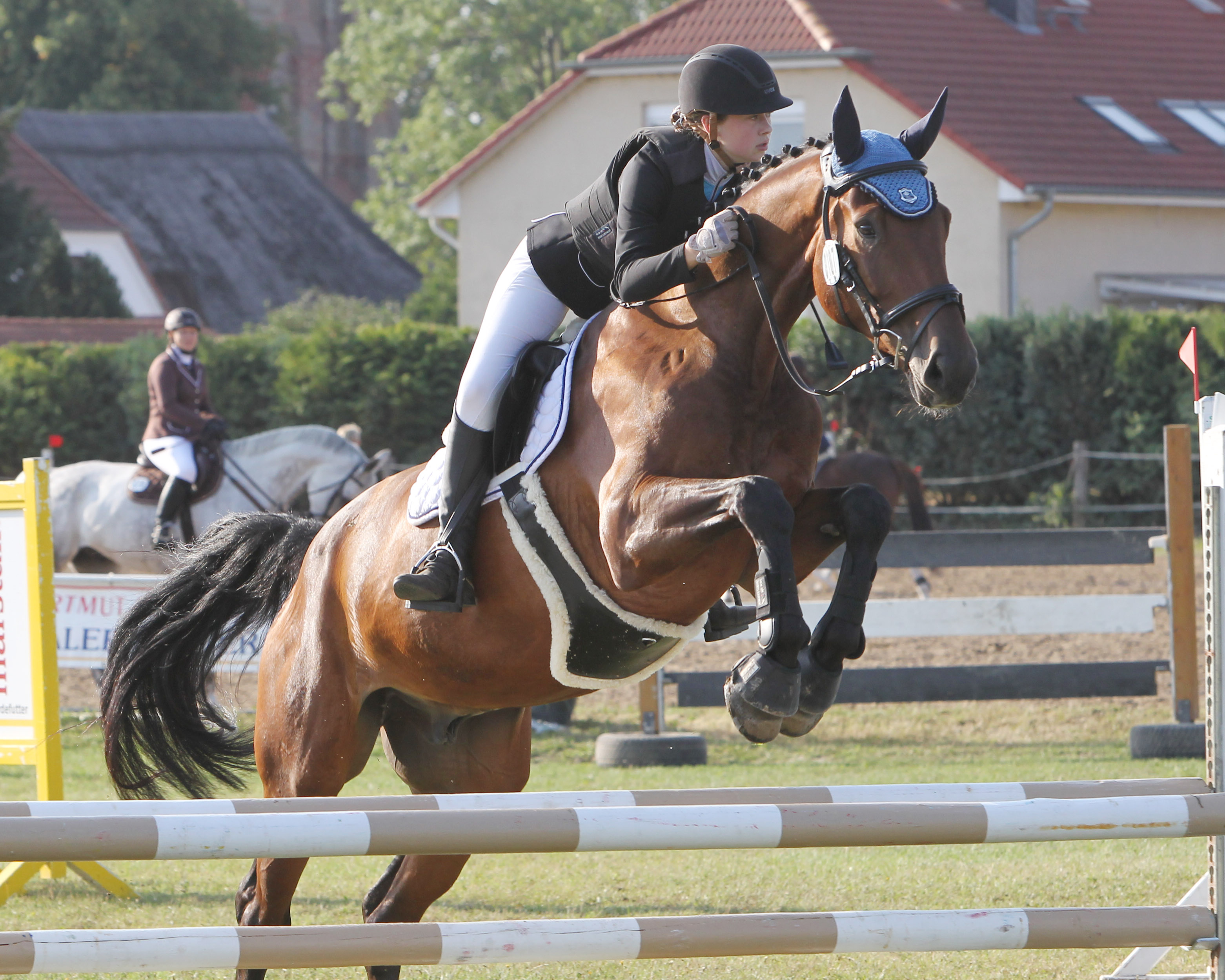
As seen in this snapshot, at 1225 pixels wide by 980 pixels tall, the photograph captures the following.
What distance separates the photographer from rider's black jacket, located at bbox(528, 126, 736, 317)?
Answer: 3.46 meters

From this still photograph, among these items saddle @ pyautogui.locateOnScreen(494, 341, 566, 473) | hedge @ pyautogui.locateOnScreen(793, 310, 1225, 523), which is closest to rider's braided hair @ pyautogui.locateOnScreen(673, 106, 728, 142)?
saddle @ pyautogui.locateOnScreen(494, 341, 566, 473)

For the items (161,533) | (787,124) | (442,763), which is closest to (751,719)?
(442,763)

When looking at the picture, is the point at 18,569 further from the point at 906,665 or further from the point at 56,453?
the point at 56,453

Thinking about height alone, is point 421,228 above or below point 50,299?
above

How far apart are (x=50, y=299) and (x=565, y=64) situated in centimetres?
1385

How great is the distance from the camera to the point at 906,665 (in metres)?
9.90

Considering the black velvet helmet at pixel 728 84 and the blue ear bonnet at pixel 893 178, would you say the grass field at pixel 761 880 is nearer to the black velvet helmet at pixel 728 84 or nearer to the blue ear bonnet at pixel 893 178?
the blue ear bonnet at pixel 893 178

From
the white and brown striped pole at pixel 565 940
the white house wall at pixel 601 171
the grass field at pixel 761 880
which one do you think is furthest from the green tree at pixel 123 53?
the white and brown striped pole at pixel 565 940

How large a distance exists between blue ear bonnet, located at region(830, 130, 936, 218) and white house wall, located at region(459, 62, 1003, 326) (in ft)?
55.1

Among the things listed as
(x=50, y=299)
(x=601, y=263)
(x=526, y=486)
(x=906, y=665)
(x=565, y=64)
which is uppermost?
(x=565, y=64)

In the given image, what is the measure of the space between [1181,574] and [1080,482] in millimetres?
9952

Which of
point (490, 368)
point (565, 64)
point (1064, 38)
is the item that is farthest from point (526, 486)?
point (1064, 38)

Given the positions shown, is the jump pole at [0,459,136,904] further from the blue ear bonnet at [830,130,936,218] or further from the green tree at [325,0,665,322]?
the green tree at [325,0,665,322]

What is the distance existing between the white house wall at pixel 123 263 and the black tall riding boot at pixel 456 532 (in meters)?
33.2
